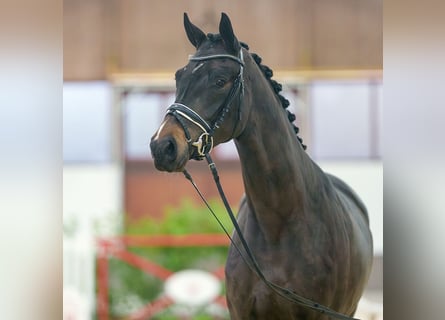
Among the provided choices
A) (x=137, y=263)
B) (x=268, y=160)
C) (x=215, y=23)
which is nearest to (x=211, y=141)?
(x=268, y=160)

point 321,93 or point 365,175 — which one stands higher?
point 321,93

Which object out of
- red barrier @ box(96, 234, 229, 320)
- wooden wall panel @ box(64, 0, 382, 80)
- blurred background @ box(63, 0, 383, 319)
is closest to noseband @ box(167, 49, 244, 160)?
red barrier @ box(96, 234, 229, 320)

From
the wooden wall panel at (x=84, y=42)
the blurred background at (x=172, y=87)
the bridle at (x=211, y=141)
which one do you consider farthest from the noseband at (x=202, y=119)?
the wooden wall panel at (x=84, y=42)

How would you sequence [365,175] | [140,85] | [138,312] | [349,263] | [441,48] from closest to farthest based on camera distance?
[441,48], [349,263], [138,312], [365,175], [140,85]

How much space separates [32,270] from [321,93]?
122 inches

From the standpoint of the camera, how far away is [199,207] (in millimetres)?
3160

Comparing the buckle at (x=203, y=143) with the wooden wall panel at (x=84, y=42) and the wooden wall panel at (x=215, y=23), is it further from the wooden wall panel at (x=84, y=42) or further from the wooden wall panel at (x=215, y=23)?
the wooden wall panel at (x=84, y=42)

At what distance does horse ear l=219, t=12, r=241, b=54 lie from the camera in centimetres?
106

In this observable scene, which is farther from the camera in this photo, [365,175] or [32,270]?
[365,175]

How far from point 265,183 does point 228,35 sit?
25 cm

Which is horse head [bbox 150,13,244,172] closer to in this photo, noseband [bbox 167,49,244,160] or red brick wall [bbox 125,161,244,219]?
noseband [bbox 167,49,244,160]

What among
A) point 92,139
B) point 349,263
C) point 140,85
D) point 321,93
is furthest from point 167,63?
point 349,263

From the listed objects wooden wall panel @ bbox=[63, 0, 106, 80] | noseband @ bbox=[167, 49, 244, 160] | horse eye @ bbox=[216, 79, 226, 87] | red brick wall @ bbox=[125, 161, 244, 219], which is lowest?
red brick wall @ bbox=[125, 161, 244, 219]

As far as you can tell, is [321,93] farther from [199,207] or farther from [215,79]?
[215,79]
